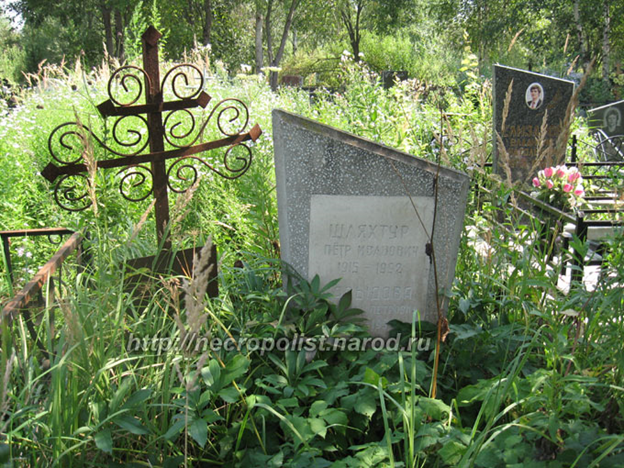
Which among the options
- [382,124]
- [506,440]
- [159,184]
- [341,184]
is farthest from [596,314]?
[382,124]

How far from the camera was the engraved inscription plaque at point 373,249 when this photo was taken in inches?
104

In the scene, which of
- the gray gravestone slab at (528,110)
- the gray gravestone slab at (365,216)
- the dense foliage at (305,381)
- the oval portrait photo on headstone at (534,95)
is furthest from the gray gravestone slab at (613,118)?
the gray gravestone slab at (365,216)

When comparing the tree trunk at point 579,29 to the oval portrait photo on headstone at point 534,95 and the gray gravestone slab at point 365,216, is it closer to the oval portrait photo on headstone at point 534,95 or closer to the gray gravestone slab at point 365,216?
the oval portrait photo on headstone at point 534,95

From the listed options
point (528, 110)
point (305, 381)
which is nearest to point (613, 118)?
point (528, 110)

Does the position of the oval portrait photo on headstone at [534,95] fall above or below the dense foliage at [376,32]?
below

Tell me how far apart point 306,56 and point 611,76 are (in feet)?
58.1

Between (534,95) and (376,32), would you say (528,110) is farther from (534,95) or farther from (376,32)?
(376,32)

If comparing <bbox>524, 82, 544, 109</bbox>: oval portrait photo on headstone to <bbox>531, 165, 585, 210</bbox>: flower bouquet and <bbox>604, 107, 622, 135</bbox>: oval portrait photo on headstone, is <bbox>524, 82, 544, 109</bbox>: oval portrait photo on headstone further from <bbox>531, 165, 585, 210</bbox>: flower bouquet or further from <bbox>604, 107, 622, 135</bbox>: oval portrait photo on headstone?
<bbox>604, 107, 622, 135</bbox>: oval portrait photo on headstone

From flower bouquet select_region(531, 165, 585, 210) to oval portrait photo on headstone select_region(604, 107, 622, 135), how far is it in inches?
313

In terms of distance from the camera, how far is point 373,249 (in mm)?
2691

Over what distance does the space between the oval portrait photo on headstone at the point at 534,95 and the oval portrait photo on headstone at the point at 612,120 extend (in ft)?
16.7

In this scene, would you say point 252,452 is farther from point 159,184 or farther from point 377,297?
point 159,184

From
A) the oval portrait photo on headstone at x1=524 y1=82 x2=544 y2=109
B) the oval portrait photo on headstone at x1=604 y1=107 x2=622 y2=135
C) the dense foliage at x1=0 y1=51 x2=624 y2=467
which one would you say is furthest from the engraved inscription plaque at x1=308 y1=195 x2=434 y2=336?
the oval portrait photo on headstone at x1=604 y1=107 x2=622 y2=135

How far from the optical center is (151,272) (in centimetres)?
238
